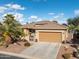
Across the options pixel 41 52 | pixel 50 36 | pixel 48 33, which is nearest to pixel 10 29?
pixel 48 33

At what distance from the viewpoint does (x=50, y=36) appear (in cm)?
4212

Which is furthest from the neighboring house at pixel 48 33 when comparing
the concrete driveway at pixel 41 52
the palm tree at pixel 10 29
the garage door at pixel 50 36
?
the concrete driveway at pixel 41 52

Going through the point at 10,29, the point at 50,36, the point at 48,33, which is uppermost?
the point at 10,29

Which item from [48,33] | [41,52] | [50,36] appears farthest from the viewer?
[48,33]

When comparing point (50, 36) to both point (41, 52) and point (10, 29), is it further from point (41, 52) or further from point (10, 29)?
point (41, 52)

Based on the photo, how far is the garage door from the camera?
4148 centimetres

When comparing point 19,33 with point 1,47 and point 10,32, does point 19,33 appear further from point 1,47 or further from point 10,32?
point 1,47

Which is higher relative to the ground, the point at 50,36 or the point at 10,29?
the point at 10,29

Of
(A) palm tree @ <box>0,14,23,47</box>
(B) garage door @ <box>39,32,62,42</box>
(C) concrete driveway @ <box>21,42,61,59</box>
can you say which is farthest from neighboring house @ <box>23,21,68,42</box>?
(C) concrete driveway @ <box>21,42,61,59</box>

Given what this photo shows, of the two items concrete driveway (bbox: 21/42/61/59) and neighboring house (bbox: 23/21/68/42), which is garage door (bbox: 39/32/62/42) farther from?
concrete driveway (bbox: 21/42/61/59)

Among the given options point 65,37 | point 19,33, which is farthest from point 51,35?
point 19,33

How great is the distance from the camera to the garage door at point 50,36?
41484 millimetres

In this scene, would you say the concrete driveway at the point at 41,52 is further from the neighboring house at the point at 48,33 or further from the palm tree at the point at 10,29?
the neighboring house at the point at 48,33

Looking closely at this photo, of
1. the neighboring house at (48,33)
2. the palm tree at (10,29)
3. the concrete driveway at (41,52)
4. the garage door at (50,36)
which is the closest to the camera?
the concrete driveway at (41,52)
